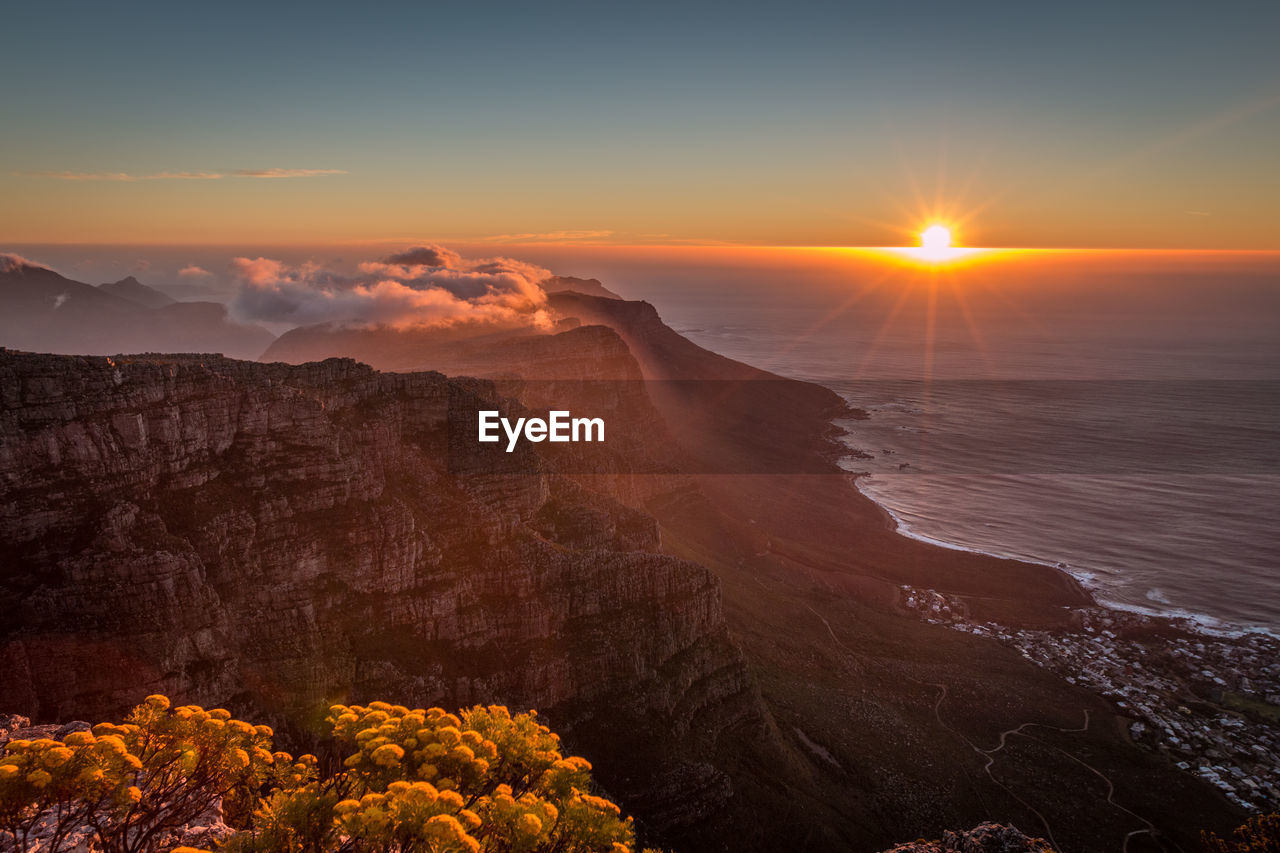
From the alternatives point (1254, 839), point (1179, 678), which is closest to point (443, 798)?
point (1254, 839)

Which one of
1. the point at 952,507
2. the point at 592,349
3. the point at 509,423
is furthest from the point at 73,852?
the point at 952,507

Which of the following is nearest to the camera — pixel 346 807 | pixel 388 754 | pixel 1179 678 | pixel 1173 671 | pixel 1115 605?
pixel 346 807

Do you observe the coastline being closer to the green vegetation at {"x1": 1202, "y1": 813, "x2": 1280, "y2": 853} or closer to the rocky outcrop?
the green vegetation at {"x1": 1202, "y1": 813, "x2": 1280, "y2": 853}

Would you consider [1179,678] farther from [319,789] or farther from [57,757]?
[57,757]

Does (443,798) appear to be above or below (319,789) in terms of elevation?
above

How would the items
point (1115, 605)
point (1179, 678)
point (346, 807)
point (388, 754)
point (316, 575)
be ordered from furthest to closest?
point (1115, 605), point (1179, 678), point (316, 575), point (388, 754), point (346, 807)

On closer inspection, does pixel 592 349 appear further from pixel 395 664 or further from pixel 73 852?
pixel 73 852
